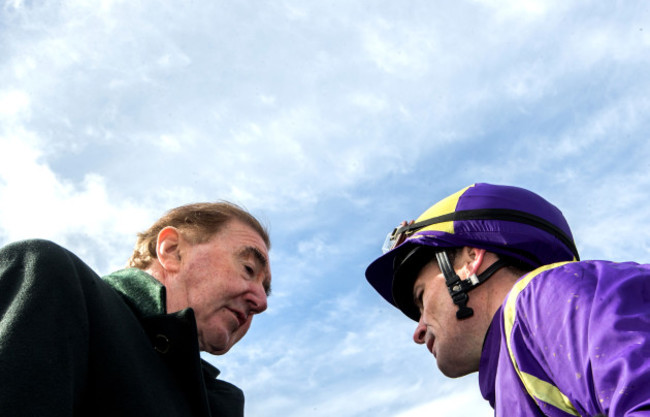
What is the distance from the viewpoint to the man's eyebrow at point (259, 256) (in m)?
5.53

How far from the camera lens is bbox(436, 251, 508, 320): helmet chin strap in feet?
15.5

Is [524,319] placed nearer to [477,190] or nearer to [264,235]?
[477,190]

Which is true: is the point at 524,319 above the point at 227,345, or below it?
below

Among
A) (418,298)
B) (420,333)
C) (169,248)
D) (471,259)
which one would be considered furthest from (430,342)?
(169,248)

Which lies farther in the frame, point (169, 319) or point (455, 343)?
point (455, 343)

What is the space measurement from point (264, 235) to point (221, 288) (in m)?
1.13

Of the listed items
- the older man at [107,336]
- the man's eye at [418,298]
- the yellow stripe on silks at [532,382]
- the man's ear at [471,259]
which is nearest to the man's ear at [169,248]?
the older man at [107,336]

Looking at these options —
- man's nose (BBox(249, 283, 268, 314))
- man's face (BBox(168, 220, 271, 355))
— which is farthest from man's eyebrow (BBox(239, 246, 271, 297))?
man's nose (BBox(249, 283, 268, 314))

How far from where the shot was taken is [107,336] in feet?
10.9

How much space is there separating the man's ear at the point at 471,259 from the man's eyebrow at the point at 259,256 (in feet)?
5.81

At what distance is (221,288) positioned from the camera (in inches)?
203

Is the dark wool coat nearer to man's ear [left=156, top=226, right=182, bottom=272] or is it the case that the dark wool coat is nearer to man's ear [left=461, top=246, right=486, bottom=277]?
man's ear [left=156, top=226, right=182, bottom=272]

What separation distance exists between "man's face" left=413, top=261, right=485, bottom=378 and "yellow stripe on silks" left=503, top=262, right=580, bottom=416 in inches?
47.0

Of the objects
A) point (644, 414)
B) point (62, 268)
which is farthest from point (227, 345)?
point (644, 414)
